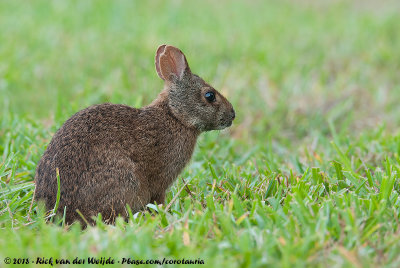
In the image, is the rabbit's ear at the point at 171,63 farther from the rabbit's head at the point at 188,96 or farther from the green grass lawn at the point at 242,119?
the green grass lawn at the point at 242,119

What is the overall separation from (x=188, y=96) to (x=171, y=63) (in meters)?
0.32

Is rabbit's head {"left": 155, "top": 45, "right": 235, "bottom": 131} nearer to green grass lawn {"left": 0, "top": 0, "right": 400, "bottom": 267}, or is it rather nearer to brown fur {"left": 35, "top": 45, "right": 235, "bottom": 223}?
brown fur {"left": 35, "top": 45, "right": 235, "bottom": 223}

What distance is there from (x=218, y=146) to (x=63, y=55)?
3.62 m

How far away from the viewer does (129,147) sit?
13.6 ft

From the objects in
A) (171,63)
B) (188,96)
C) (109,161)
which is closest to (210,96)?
(188,96)

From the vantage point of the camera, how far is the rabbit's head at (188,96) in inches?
185

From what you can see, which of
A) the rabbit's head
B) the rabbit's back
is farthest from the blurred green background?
the rabbit's back

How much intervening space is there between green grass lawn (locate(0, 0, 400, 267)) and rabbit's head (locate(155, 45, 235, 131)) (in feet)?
1.47

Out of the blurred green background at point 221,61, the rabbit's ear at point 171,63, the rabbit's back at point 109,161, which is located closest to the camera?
the rabbit's back at point 109,161

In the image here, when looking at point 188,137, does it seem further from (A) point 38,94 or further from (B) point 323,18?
(B) point 323,18

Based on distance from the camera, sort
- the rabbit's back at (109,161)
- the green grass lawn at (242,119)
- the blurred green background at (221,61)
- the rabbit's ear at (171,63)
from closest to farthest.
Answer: the green grass lawn at (242,119), the rabbit's back at (109,161), the rabbit's ear at (171,63), the blurred green background at (221,61)

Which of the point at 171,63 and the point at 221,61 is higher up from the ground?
the point at 171,63

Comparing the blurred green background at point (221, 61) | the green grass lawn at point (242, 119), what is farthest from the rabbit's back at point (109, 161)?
the blurred green background at point (221, 61)

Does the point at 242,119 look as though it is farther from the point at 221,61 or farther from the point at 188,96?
the point at 188,96
